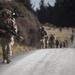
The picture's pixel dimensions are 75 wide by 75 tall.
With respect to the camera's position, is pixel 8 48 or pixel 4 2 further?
pixel 4 2

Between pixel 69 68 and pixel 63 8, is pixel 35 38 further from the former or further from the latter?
pixel 63 8

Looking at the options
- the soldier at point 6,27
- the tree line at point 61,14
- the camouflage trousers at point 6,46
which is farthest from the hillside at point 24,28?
the tree line at point 61,14

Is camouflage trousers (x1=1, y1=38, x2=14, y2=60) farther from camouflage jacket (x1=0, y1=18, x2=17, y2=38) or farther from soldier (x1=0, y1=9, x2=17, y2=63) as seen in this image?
camouflage jacket (x1=0, y1=18, x2=17, y2=38)

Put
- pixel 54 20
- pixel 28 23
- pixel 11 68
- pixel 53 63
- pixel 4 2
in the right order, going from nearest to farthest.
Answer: pixel 11 68
pixel 53 63
pixel 4 2
pixel 28 23
pixel 54 20

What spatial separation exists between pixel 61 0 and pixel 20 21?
9538 centimetres

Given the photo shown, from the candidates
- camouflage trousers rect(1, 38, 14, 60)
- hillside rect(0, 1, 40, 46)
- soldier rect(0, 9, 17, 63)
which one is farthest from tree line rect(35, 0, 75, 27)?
soldier rect(0, 9, 17, 63)

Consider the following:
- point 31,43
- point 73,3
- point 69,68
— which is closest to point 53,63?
point 69,68

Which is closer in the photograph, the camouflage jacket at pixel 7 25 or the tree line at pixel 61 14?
the camouflage jacket at pixel 7 25

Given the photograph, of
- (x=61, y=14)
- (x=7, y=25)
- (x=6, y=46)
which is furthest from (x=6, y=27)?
(x=61, y=14)

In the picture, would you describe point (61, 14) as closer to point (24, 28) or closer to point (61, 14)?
point (61, 14)

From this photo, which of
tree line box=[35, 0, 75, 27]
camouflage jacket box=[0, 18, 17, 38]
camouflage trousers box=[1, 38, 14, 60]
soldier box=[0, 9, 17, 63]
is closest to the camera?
soldier box=[0, 9, 17, 63]

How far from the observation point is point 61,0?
124m

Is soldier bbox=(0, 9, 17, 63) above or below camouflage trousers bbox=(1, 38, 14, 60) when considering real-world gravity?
above

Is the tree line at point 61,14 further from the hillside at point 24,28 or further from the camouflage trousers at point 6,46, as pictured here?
the camouflage trousers at point 6,46
